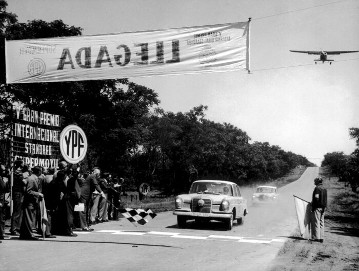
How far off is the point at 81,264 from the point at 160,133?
5475 centimetres

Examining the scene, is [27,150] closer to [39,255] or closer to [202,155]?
[39,255]

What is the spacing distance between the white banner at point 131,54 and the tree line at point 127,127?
408 inches

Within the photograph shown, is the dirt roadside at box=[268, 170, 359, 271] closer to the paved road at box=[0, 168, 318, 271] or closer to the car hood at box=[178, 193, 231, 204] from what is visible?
the paved road at box=[0, 168, 318, 271]

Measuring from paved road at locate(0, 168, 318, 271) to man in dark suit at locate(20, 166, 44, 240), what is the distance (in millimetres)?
326

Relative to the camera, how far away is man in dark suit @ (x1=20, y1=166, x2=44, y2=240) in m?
11.8

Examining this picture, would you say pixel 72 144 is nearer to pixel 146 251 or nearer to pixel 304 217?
pixel 146 251

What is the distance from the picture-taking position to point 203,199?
631 inches

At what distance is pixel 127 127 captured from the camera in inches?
1854

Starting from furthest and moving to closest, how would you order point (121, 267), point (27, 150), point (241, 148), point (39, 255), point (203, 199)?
point (241, 148)
point (203, 199)
point (27, 150)
point (39, 255)
point (121, 267)

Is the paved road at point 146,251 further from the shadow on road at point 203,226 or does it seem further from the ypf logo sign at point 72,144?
the ypf logo sign at point 72,144

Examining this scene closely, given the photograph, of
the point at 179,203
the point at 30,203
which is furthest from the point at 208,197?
the point at 30,203

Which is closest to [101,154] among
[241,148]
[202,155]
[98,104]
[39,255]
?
[98,104]

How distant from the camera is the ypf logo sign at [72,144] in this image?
12.1 meters

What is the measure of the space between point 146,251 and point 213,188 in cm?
703
